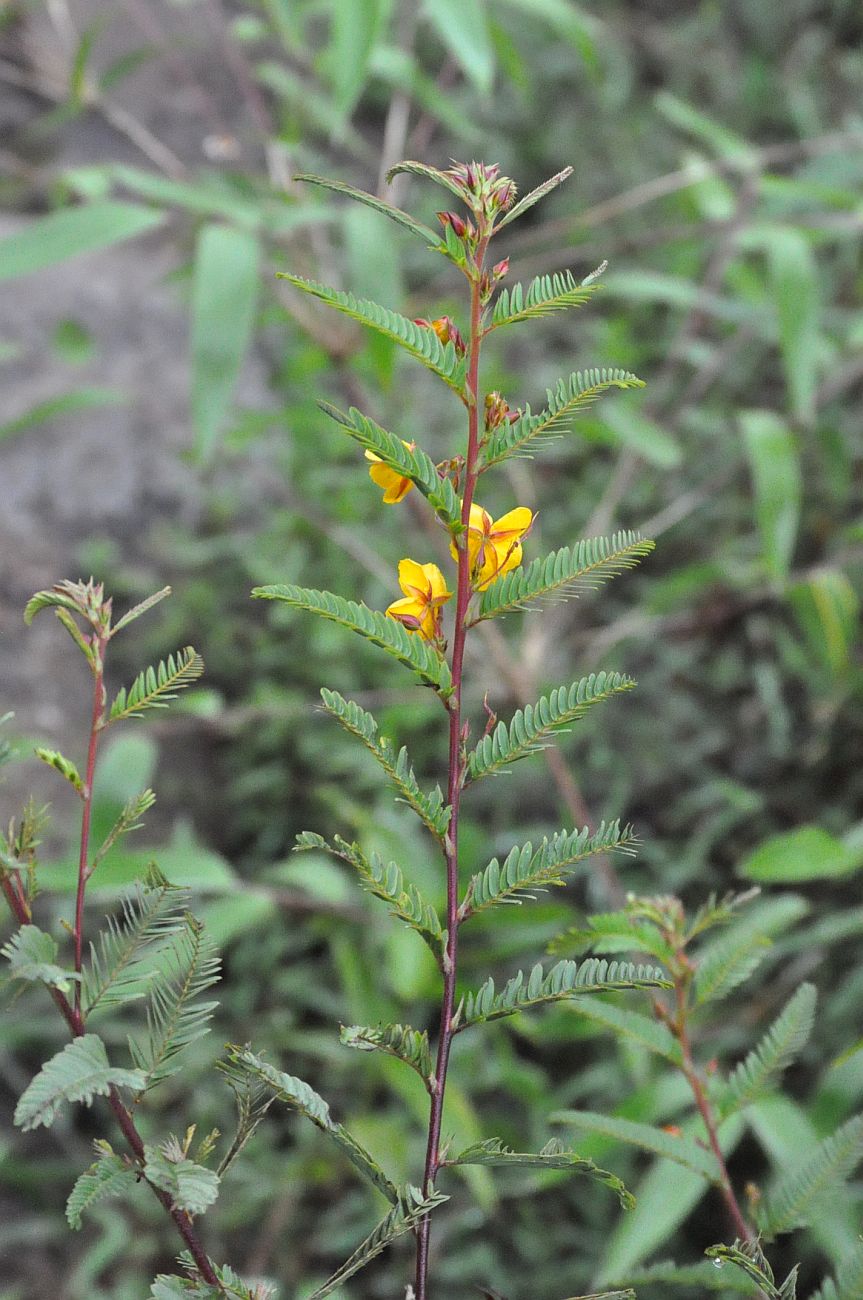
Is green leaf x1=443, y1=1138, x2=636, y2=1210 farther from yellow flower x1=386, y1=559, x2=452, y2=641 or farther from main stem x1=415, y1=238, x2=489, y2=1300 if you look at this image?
yellow flower x1=386, y1=559, x2=452, y2=641

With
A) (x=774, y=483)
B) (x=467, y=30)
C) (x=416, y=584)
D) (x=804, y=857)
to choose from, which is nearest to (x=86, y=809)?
(x=416, y=584)

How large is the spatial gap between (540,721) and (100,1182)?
162 millimetres

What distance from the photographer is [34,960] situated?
28cm

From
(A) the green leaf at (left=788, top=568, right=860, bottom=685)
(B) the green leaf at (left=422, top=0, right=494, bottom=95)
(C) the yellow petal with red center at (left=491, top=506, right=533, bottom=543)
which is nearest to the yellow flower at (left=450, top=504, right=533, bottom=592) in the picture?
(C) the yellow petal with red center at (left=491, top=506, right=533, bottom=543)

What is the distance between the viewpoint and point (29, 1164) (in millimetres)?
1229

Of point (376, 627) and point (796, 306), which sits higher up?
point (796, 306)

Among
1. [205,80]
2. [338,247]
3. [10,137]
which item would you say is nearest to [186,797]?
[338,247]

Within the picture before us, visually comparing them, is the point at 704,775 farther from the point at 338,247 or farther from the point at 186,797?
the point at 338,247

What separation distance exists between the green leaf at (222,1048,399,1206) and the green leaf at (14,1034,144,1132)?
3cm

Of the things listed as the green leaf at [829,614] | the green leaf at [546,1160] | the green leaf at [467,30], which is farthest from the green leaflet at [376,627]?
the green leaf at [829,614]

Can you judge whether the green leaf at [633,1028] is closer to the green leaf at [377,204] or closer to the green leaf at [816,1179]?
the green leaf at [816,1179]

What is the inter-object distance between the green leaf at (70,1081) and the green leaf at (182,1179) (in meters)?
0.02

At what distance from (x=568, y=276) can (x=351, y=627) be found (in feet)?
0.37

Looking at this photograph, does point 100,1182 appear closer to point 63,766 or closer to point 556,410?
point 63,766
